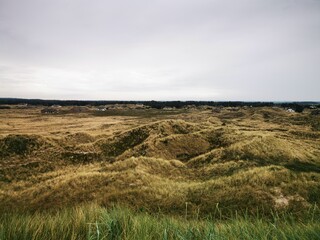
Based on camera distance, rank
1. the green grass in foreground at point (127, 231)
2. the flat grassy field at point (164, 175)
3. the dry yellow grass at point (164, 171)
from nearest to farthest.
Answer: the green grass in foreground at point (127, 231), the flat grassy field at point (164, 175), the dry yellow grass at point (164, 171)

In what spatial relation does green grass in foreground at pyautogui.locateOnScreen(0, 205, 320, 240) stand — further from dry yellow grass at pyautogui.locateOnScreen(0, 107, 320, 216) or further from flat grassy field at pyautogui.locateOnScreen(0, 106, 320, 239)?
dry yellow grass at pyautogui.locateOnScreen(0, 107, 320, 216)

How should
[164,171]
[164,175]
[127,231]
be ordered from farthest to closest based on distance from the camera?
[164,171] < [164,175] < [127,231]

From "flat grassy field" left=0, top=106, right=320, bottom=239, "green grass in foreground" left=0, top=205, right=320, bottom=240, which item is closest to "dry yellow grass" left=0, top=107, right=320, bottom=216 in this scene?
"flat grassy field" left=0, top=106, right=320, bottom=239

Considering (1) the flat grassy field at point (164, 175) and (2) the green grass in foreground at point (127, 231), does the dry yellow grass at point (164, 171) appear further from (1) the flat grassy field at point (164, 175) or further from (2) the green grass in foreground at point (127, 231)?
(2) the green grass in foreground at point (127, 231)

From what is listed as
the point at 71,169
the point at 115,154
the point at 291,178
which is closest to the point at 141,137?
the point at 115,154

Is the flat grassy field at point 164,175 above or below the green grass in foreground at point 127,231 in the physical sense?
below

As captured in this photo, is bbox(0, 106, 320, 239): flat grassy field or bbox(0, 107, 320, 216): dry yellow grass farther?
bbox(0, 107, 320, 216): dry yellow grass

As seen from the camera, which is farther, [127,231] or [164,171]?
[164,171]

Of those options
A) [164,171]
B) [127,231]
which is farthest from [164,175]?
[127,231]

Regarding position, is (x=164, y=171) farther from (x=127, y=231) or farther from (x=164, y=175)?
(x=127, y=231)

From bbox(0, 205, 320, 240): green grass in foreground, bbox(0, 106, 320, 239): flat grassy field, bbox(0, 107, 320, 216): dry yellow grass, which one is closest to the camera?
bbox(0, 205, 320, 240): green grass in foreground

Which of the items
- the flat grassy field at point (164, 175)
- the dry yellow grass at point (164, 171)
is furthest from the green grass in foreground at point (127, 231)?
the dry yellow grass at point (164, 171)

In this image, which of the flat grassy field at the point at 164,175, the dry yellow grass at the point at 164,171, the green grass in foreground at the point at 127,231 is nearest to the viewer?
the green grass in foreground at the point at 127,231

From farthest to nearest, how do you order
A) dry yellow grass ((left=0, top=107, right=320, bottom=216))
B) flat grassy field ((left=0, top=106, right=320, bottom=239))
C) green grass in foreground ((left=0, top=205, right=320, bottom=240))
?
dry yellow grass ((left=0, top=107, right=320, bottom=216)), flat grassy field ((left=0, top=106, right=320, bottom=239)), green grass in foreground ((left=0, top=205, right=320, bottom=240))
